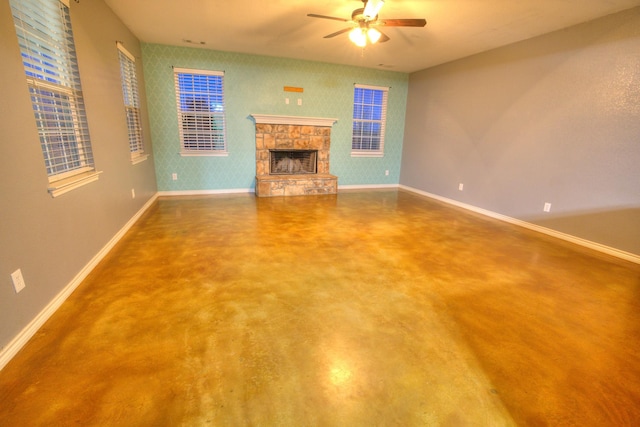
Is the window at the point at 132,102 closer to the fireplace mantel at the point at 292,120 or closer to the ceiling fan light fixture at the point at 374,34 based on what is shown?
the fireplace mantel at the point at 292,120

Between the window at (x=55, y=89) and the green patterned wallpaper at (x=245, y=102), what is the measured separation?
275 centimetres

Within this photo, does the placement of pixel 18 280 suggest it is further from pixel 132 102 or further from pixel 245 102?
pixel 245 102

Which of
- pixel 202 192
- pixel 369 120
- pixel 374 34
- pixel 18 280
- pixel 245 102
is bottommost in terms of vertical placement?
pixel 202 192

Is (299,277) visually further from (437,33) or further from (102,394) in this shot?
(437,33)

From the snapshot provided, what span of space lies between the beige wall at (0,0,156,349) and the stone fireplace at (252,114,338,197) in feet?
8.14

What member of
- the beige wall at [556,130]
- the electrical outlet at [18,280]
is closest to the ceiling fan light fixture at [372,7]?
the beige wall at [556,130]

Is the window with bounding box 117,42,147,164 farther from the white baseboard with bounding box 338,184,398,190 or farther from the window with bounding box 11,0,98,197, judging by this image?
the white baseboard with bounding box 338,184,398,190

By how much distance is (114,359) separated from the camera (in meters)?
1.57

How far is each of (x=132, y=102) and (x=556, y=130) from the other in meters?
5.71

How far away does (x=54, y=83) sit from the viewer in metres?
2.19

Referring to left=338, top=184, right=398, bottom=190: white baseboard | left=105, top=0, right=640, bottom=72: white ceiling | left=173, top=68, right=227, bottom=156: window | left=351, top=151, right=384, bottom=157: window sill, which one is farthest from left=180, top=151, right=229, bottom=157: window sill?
left=351, top=151, right=384, bottom=157: window sill

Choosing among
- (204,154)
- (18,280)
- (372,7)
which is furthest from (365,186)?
(18,280)

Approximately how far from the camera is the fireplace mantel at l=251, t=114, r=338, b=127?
5.53m

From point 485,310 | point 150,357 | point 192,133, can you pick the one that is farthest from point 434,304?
point 192,133
